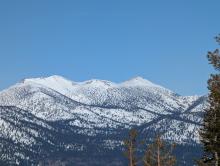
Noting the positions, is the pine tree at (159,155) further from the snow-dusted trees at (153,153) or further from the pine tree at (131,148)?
the pine tree at (131,148)

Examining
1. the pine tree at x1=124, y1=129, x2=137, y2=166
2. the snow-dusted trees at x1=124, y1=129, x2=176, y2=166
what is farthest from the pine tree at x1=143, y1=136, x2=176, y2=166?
the pine tree at x1=124, y1=129, x2=137, y2=166

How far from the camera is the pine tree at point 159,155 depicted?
5173cm

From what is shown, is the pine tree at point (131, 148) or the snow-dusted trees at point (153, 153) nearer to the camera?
the pine tree at point (131, 148)

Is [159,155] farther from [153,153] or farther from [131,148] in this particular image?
[131,148]

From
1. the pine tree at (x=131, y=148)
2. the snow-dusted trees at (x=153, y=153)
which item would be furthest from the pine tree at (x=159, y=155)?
the pine tree at (x=131, y=148)

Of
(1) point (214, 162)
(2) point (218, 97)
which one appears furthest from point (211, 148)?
(2) point (218, 97)

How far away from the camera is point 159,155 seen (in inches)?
2056

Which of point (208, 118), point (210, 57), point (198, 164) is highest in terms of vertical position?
point (210, 57)

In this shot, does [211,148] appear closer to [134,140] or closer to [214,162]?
[214,162]

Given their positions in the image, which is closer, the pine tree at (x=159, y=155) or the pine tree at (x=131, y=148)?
the pine tree at (x=131, y=148)

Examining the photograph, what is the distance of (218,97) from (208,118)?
12.4ft

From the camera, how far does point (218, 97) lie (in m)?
48.5

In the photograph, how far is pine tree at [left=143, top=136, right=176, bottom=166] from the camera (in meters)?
51.7

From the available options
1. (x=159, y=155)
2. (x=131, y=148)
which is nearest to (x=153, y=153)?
(x=159, y=155)
